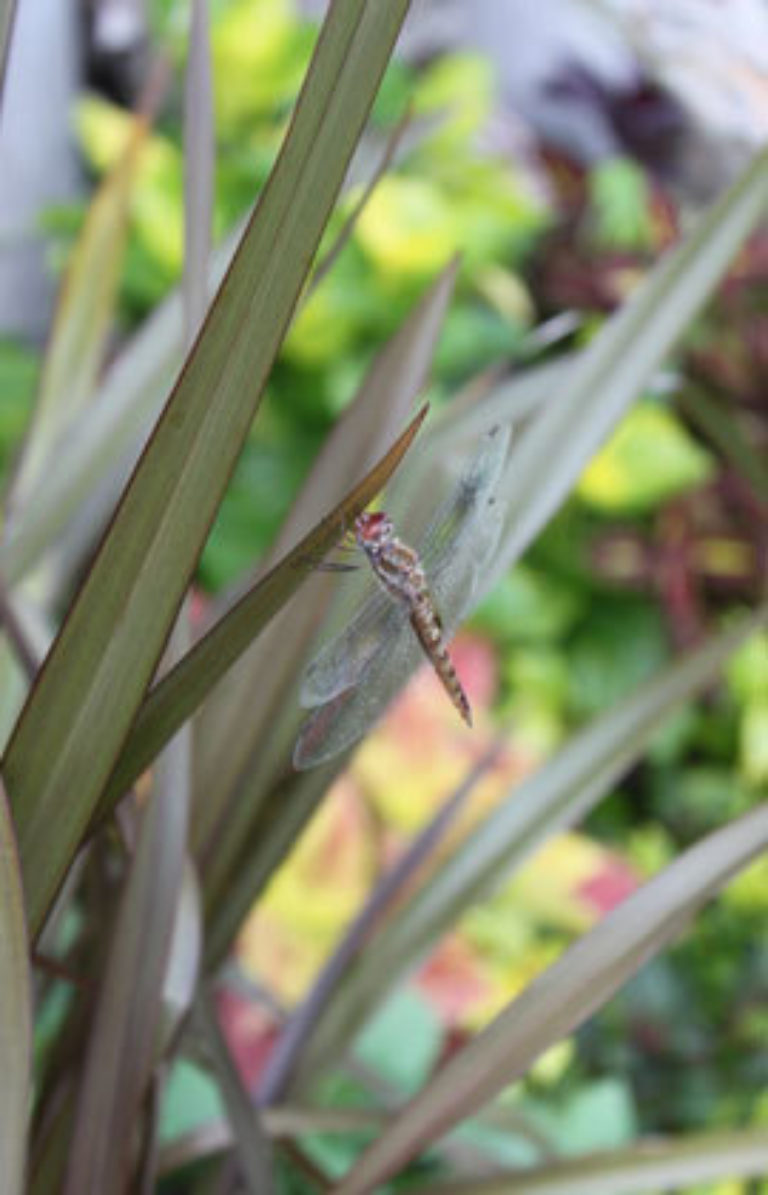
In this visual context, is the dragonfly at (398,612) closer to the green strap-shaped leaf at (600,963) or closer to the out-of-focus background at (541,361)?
the green strap-shaped leaf at (600,963)

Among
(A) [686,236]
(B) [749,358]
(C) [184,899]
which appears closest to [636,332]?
(A) [686,236]

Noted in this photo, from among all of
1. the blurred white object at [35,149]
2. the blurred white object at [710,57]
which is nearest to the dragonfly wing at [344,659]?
the blurred white object at [35,149]

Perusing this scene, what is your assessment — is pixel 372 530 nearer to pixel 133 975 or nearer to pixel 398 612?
pixel 398 612

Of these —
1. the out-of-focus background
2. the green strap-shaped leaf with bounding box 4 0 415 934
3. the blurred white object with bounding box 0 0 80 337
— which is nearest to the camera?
the green strap-shaped leaf with bounding box 4 0 415 934

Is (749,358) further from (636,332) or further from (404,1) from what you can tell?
(404,1)

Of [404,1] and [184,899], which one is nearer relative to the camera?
[404,1]

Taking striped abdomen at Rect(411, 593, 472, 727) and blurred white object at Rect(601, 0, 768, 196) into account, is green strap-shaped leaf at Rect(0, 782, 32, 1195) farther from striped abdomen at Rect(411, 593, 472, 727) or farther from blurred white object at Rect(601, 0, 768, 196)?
blurred white object at Rect(601, 0, 768, 196)

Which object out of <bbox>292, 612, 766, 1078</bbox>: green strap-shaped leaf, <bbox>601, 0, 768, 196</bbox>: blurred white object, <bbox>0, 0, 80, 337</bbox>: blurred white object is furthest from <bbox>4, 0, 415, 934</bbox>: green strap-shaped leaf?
<bbox>601, 0, 768, 196</bbox>: blurred white object
